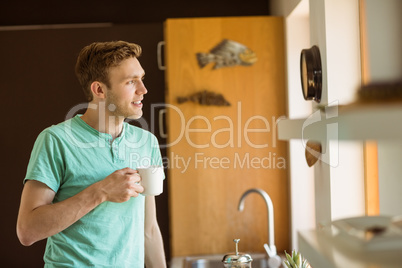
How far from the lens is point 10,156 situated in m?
2.92

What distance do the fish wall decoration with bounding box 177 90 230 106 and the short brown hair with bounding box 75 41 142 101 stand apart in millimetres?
1029

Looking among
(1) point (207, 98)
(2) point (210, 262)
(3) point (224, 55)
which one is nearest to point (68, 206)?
(2) point (210, 262)

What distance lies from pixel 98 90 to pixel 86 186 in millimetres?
331

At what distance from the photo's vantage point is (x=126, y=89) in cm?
162

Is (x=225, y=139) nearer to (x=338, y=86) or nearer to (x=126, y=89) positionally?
(x=338, y=86)

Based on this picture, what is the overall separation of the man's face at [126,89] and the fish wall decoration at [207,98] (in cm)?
99

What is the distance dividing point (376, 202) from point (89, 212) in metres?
1.04

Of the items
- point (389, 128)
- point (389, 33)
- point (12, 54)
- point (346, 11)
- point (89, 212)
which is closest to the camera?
point (389, 128)

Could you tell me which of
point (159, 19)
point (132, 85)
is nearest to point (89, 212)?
point (132, 85)

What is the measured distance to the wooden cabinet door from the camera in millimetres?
2627

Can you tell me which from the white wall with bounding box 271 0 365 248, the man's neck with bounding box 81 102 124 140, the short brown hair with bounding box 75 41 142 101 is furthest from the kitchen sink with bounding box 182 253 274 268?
the short brown hair with bounding box 75 41 142 101

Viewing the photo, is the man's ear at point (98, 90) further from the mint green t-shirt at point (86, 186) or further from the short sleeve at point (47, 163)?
the short sleeve at point (47, 163)

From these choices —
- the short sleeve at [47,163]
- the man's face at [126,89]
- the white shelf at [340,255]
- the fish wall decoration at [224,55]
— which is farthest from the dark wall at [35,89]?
the white shelf at [340,255]

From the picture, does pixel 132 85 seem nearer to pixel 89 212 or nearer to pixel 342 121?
pixel 89 212
